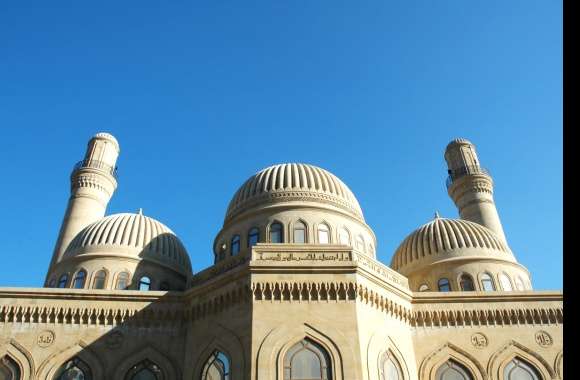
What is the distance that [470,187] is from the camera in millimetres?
30922

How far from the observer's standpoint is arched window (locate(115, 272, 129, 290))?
22.6 m

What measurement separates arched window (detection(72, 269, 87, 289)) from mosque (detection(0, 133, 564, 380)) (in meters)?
0.05

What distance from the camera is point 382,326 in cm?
1611

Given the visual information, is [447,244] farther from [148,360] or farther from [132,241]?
[132,241]

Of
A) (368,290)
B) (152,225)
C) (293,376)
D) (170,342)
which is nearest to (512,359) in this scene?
(368,290)

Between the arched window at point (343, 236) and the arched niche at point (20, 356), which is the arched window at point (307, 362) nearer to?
the arched window at point (343, 236)

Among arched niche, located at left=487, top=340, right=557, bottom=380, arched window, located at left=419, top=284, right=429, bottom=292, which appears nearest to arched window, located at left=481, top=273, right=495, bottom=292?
arched window, located at left=419, top=284, right=429, bottom=292

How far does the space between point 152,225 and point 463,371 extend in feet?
53.7

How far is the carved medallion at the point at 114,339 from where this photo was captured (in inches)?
671

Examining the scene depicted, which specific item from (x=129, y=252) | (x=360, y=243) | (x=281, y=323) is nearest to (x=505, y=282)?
(x=360, y=243)

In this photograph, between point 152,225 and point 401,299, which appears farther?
point 152,225

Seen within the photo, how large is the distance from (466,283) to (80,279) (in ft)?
59.5

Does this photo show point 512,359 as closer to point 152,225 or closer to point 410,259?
point 410,259

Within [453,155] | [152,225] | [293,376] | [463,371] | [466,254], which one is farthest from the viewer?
[453,155]
